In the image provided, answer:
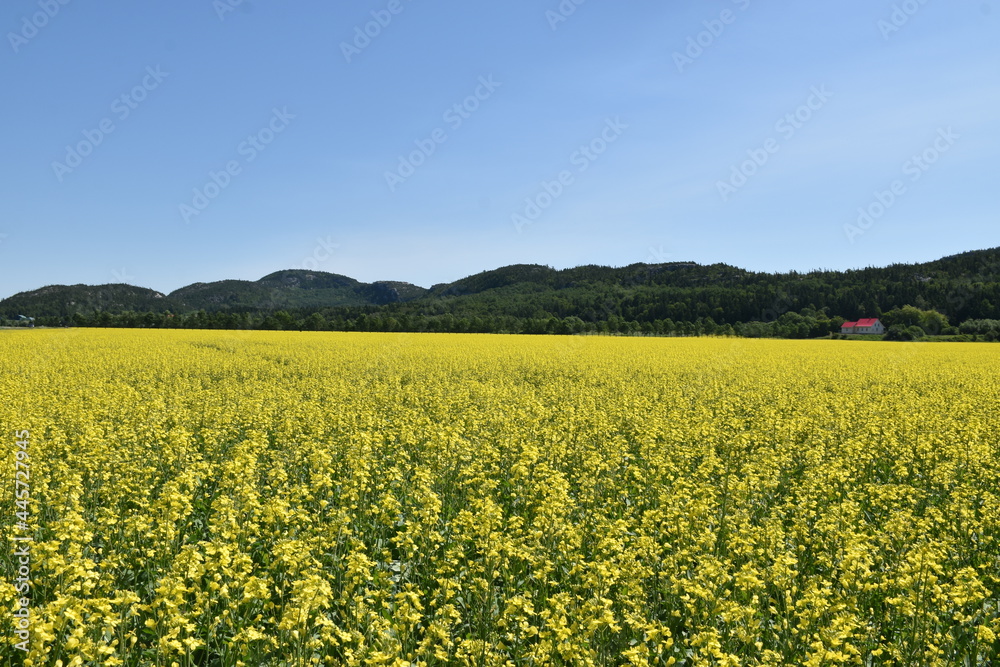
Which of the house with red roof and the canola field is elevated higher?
the house with red roof

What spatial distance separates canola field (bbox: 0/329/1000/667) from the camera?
4.30 metres

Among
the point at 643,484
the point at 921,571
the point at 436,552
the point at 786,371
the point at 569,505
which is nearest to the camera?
the point at 921,571

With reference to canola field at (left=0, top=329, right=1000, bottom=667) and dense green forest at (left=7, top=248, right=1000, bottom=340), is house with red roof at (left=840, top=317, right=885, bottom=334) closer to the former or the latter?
dense green forest at (left=7, top=248, right=1000, bottom=340)

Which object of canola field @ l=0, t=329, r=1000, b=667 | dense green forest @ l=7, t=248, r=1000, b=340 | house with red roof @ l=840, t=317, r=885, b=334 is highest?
dense green forest @ l=7, t=248, r=1000, b=340

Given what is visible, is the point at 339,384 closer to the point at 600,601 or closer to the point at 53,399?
the point at 53,399

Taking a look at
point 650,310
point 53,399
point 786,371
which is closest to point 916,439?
point 786,371

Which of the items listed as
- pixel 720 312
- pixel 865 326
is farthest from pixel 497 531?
pixel 865 326

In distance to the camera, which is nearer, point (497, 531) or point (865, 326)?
point (497, 531)

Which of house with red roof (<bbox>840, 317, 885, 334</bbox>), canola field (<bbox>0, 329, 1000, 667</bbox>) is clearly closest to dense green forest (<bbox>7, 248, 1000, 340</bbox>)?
house with red roof (<bbox>840, 317, 885, 334</bbox>)

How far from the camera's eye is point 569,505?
23.4 ft

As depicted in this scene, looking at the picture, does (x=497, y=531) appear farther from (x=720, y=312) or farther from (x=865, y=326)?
(x=865, y=326)

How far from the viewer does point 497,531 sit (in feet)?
20.0

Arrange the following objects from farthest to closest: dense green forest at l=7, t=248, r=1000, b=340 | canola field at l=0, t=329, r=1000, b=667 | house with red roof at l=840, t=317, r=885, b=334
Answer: house with red roof at l=840, t=317, r=885, b=334, dense green forest at l=7, t=248, r=1000, b=340, canola field at l=0, t=329, r=1000, b=667

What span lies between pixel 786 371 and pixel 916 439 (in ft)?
47.4
